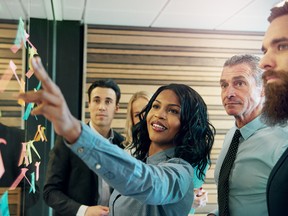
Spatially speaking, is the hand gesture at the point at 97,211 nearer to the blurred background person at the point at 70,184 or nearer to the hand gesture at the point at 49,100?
the blurred background person at the point at 70,184

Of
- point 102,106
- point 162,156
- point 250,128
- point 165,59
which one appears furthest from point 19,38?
point 165,59

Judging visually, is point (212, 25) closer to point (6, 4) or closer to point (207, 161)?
point (207, 161)

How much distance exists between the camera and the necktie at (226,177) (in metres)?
1.78

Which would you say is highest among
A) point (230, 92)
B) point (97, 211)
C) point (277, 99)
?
point (230, 92)

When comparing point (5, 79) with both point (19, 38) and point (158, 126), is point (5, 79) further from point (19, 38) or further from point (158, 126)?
point (158, 126)

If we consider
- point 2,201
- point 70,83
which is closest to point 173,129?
point 2,201

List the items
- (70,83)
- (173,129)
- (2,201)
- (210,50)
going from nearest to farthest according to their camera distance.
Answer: (2,201) < (173,129) < (70,83) < (210,50)

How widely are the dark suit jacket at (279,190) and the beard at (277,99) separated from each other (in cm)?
15

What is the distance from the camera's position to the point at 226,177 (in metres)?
1.82

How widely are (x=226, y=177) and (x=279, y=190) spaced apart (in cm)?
57

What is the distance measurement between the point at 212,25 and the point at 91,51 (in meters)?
1.46

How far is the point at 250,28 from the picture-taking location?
14.7 feet

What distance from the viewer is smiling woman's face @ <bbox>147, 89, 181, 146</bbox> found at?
1555 mm

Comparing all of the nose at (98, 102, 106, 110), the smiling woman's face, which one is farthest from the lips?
the nose at (98, 102, 106, 110)
